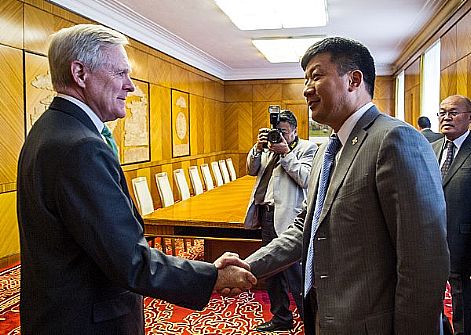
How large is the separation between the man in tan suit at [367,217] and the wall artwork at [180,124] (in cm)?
740

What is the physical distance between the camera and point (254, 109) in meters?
12.4

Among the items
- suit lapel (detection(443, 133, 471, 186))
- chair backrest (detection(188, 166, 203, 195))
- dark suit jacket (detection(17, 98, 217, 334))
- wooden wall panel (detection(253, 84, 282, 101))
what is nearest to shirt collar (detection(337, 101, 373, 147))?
dark suit jacket (detection(17, 98, 217, 334))

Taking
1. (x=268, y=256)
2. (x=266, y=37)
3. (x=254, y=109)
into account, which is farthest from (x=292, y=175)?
(x=254, y=109)

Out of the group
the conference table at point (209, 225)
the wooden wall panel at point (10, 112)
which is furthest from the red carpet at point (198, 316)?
the wooden wall panel at point (10, 112)

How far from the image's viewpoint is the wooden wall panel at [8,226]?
4.61 metres

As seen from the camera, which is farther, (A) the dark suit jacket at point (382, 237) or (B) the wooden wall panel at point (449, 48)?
(B) the wooden wall panel at point (449, 48)

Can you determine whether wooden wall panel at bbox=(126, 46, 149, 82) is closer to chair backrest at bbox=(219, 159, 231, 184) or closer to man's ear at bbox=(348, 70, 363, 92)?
chair backrest at bbox=(219, 159, 231, 184)

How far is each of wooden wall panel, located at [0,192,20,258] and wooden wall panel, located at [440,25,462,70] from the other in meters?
4.95

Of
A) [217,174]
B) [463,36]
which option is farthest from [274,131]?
[217,174]

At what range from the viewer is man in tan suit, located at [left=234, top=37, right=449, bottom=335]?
53.7 inches

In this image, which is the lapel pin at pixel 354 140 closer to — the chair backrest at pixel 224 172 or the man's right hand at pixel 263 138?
the man's right hand at pixel 263 138

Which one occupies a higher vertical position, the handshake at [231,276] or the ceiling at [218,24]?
the ceiling at [218,24]

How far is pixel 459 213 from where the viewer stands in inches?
128

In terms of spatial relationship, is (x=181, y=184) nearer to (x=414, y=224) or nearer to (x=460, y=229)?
(x=460, y=229)
